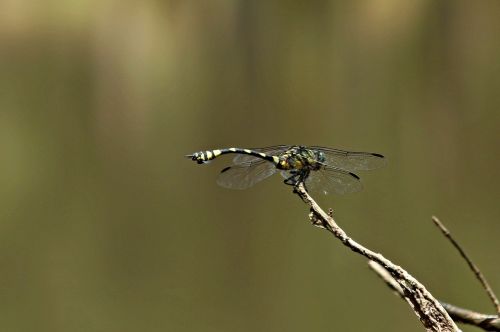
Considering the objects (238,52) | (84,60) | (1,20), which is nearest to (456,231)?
(238,52)

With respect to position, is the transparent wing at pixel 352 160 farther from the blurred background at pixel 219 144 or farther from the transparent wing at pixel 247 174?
the blurred background at pixel 219 144

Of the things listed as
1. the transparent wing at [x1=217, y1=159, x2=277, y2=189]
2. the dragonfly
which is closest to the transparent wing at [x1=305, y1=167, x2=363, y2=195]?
the dragonfly

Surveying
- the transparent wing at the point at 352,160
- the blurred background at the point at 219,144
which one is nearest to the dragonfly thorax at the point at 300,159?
the transparent wing at the point at 352,160

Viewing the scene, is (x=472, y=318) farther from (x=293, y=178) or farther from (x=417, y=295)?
(x=293, y=178)

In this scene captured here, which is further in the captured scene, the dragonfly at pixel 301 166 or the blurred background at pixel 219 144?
the blurred background at pixel 219 144

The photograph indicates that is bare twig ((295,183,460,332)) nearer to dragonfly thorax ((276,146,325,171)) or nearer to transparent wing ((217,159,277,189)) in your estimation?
dragonfly thorax ((276,146,325,171))

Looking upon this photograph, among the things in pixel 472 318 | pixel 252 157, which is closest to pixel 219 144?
pixel 252 157
